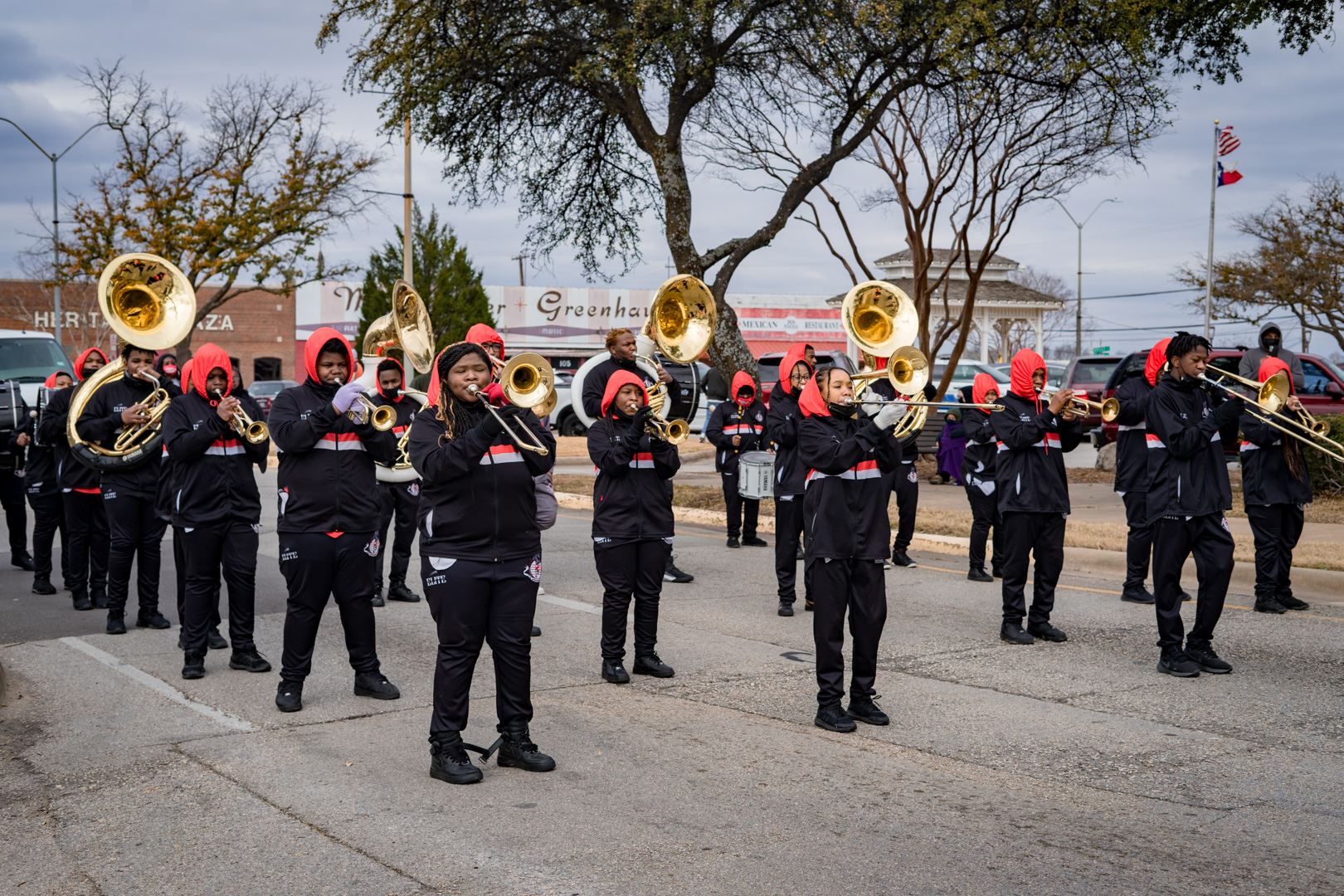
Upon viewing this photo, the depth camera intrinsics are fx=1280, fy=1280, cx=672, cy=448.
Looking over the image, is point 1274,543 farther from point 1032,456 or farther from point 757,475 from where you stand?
point 757,475

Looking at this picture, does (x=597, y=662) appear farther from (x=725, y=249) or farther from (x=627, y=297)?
(x=627, y=297)

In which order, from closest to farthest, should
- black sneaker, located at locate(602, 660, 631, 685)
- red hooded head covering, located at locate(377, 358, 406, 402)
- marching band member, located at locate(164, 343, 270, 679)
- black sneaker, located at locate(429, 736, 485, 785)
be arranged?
black sneaker, located at locate(429, 736, 485, 785) < black sneaker, located at locate(602, 660, 631, 685) < marching band member, located at locate(164, 343, 270, 679) < red hooded head covering, located at locate(377, 358, 406, 402)

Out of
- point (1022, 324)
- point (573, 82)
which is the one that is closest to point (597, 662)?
point (573, 82)

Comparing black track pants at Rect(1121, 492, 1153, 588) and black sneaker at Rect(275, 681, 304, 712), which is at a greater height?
black track pants at Rect(1121, 492, 1153, 588)

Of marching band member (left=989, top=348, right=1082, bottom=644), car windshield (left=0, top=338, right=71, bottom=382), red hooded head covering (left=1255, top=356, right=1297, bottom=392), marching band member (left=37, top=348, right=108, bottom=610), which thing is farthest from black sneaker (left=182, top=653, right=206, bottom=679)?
car windshield (left=0, top=338, right=71, bottom=382)

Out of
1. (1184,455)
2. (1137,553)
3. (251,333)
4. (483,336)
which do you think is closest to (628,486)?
(483,336)

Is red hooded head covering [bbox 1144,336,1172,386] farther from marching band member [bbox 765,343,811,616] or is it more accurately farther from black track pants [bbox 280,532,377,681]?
black track pants [bbox 280,532,377,681]

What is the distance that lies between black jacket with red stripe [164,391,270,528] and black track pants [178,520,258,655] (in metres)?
0.08

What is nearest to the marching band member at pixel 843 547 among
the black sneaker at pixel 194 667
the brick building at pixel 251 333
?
the black sneaker at pixel 194 667

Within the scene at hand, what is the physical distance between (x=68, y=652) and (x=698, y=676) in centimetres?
416

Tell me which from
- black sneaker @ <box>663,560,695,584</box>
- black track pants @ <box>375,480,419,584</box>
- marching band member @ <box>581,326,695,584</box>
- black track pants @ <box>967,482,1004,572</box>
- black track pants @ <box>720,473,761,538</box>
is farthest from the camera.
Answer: black track pants @ <box>720,473,761,538</box>

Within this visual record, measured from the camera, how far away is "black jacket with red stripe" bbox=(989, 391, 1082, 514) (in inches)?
339

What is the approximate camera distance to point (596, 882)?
434cm

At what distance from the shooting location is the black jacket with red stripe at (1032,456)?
860 centimetres
